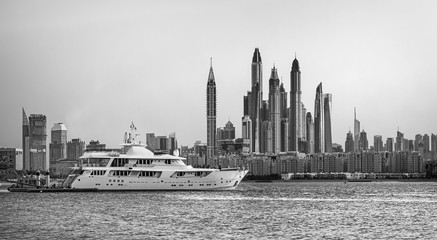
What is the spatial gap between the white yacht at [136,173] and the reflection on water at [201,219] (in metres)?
Result: 11.4

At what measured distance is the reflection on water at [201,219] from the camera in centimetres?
5481

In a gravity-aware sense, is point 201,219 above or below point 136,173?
below

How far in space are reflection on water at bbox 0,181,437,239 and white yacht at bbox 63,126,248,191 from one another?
1142 cm

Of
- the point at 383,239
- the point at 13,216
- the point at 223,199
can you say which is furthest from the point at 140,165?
the point at 383,239

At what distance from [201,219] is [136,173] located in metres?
41.5

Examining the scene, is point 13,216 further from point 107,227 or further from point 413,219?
point 413,219

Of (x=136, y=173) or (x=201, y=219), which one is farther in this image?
(x=136, y=173)

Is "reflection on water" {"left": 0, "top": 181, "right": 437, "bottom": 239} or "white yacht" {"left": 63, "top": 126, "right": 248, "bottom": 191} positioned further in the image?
"white yacht" {"left": 63, "top": 126, "right": 248, "bottom": 191}

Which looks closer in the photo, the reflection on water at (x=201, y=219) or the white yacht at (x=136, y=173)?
the reflection on water at (x=201, y=219)

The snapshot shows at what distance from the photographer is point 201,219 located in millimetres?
65125

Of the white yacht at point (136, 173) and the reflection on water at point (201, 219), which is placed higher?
the white yacht at point (136, 173)

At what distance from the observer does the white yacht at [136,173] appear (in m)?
104

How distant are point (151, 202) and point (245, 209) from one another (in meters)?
12.5

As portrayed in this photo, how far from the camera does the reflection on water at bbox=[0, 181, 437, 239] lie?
54812 mm
